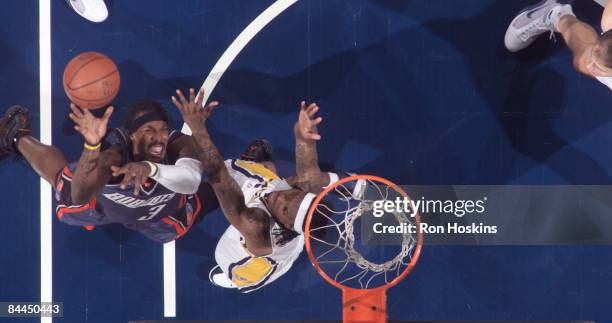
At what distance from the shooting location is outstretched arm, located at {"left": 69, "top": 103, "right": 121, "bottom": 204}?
5.35 metres

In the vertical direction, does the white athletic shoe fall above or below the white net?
above

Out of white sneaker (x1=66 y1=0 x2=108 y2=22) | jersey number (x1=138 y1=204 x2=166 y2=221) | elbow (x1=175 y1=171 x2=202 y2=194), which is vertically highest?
white sneaker (x1=66 y1=0 x2=108 y2=22)

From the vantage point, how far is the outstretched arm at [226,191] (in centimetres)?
559

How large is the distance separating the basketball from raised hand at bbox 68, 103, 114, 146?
0.33 feet

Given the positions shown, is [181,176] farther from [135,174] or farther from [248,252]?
[248,252]

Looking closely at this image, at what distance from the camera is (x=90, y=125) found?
540cm

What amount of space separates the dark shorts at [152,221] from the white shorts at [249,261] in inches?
10.5

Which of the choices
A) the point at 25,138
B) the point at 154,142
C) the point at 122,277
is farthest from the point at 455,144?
the point at 25,138

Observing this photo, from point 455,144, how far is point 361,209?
2.79 feet

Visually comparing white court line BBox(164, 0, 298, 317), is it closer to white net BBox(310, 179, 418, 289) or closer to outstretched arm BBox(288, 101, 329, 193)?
outstretched arm BBox(288, 101, 329, 193)

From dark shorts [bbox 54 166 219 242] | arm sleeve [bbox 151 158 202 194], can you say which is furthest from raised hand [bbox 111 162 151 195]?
dark shorts [bbox 54 166 219 242]

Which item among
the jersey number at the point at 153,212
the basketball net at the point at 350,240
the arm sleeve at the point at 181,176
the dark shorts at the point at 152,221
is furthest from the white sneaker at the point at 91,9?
the basketball net at the point at 350,240

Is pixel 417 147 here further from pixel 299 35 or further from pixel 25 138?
pixel 25 138

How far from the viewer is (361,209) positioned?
18.8 ft
